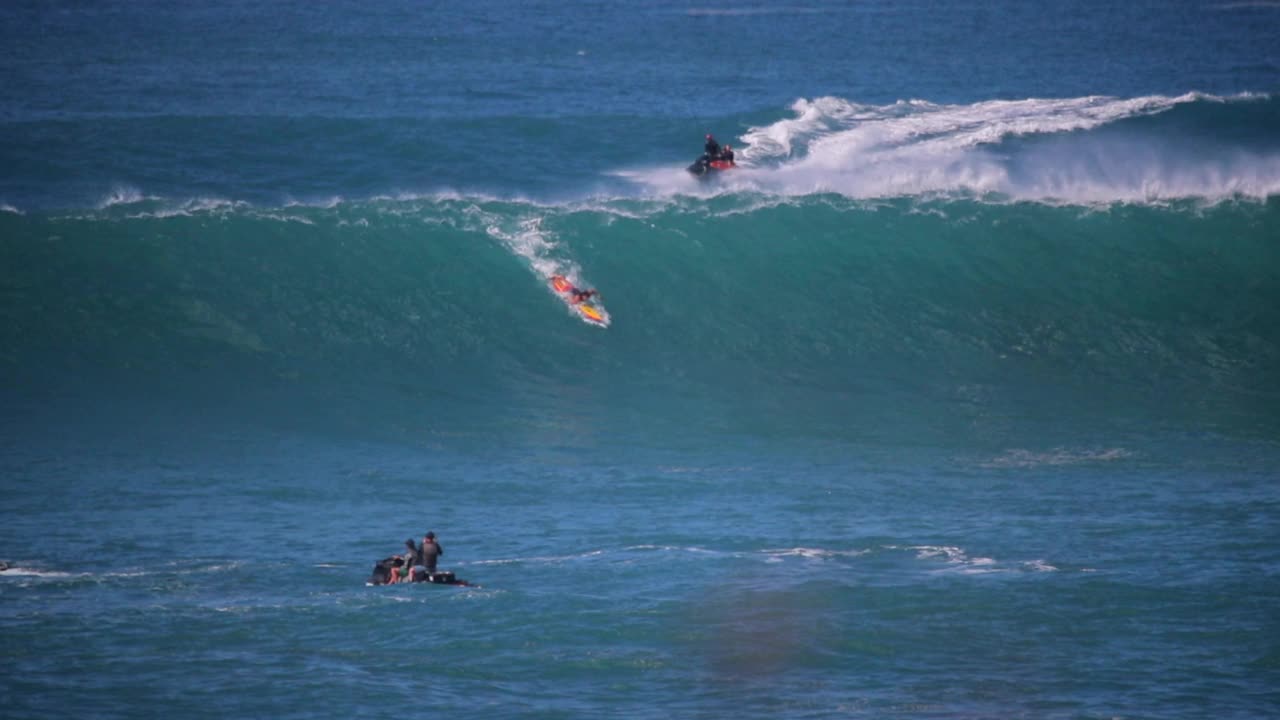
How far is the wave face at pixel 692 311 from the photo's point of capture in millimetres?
23250

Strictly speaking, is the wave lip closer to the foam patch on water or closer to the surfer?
the foam patch on water

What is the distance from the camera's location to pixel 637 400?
23.5m

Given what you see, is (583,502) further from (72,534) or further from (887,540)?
(72,534)

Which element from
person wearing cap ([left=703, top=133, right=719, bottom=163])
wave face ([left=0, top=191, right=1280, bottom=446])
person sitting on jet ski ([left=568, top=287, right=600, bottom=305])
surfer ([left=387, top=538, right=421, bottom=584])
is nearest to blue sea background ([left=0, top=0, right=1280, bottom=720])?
wave face ([left=0, top=191, right=1280, bottom=446])

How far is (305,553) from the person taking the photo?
55.8 ft

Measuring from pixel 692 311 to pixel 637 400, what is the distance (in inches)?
151

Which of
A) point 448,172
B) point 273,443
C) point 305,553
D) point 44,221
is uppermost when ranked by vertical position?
point 448,172

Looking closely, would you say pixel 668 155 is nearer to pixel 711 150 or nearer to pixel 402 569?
pixel 711 150

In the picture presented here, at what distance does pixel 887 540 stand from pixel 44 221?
18642 millimetres

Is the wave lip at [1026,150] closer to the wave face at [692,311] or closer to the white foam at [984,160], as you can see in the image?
the white foam at [984,160]

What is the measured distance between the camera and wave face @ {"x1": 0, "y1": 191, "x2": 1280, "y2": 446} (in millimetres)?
23250

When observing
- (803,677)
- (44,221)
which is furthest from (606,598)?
(44,221)

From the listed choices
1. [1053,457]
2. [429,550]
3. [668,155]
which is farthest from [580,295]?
[668,155]

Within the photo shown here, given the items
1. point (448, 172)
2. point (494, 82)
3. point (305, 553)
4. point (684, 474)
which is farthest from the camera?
point (494, 82)
